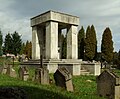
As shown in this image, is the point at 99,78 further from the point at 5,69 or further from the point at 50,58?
the point at 50,58

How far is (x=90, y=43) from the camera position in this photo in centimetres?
5372

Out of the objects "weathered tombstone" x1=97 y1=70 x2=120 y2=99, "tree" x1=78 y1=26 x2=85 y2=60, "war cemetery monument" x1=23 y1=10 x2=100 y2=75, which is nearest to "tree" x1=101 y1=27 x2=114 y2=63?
"tree" x1=78 y1=26 x2=85 y2=60

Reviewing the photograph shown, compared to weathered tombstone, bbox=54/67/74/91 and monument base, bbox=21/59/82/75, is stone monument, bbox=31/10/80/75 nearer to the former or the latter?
monument base, bbox=21/59/82/75

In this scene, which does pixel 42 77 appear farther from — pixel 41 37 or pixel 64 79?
pixel 41 37

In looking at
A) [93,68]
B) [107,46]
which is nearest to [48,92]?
[93,68]

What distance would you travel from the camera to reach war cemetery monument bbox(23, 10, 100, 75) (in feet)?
88.5

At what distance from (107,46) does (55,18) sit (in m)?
27.3

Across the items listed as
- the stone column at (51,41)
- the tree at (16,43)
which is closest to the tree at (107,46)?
the tree at (16,43)

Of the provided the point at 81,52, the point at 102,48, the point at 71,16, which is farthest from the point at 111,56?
the point at 71,16

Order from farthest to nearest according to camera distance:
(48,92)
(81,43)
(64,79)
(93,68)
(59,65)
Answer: (81,43) < (93,68) < (59,65) < (64,79) < (48,92)

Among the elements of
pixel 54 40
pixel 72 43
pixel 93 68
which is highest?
pixel 54 40

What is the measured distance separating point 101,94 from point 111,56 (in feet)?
145

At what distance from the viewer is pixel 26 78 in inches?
622

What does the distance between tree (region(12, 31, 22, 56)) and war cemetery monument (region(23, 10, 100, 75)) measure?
38098mm
